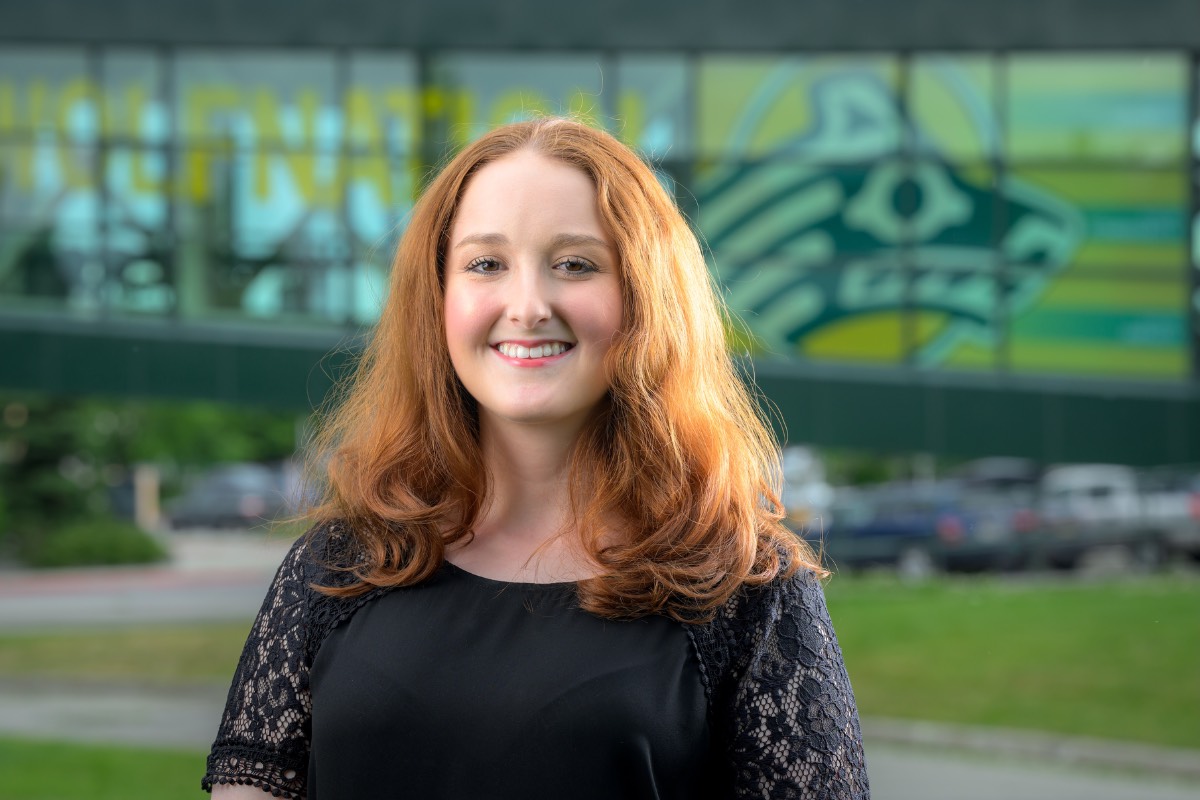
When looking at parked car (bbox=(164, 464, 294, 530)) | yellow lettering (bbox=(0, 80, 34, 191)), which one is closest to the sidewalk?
yellow lettering (bbox=(0, 80, 34, 191))

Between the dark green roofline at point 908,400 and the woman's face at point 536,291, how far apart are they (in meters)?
11.7

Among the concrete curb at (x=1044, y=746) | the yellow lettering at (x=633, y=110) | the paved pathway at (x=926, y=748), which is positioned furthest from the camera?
the yellow lettering at (x=633, y=110)

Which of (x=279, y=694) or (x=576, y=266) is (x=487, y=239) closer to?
(x=576, y=266)

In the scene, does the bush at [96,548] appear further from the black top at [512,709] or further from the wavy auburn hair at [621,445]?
the black top at [512,709]

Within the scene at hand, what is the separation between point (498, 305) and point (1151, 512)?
2534 centimetres

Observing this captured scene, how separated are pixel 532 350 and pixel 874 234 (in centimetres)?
1333

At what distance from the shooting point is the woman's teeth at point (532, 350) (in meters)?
2.32

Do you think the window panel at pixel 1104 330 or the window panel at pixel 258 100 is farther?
the window panel at pixel 258 100

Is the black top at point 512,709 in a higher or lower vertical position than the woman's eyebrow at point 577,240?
lower

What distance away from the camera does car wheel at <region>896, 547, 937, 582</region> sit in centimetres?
2605

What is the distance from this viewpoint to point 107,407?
122 ft

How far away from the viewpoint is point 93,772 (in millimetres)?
10953

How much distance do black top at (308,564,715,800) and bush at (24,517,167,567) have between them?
95.9ft

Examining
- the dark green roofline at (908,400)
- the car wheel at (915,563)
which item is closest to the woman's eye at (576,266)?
the dark green roofline at (908,400)
